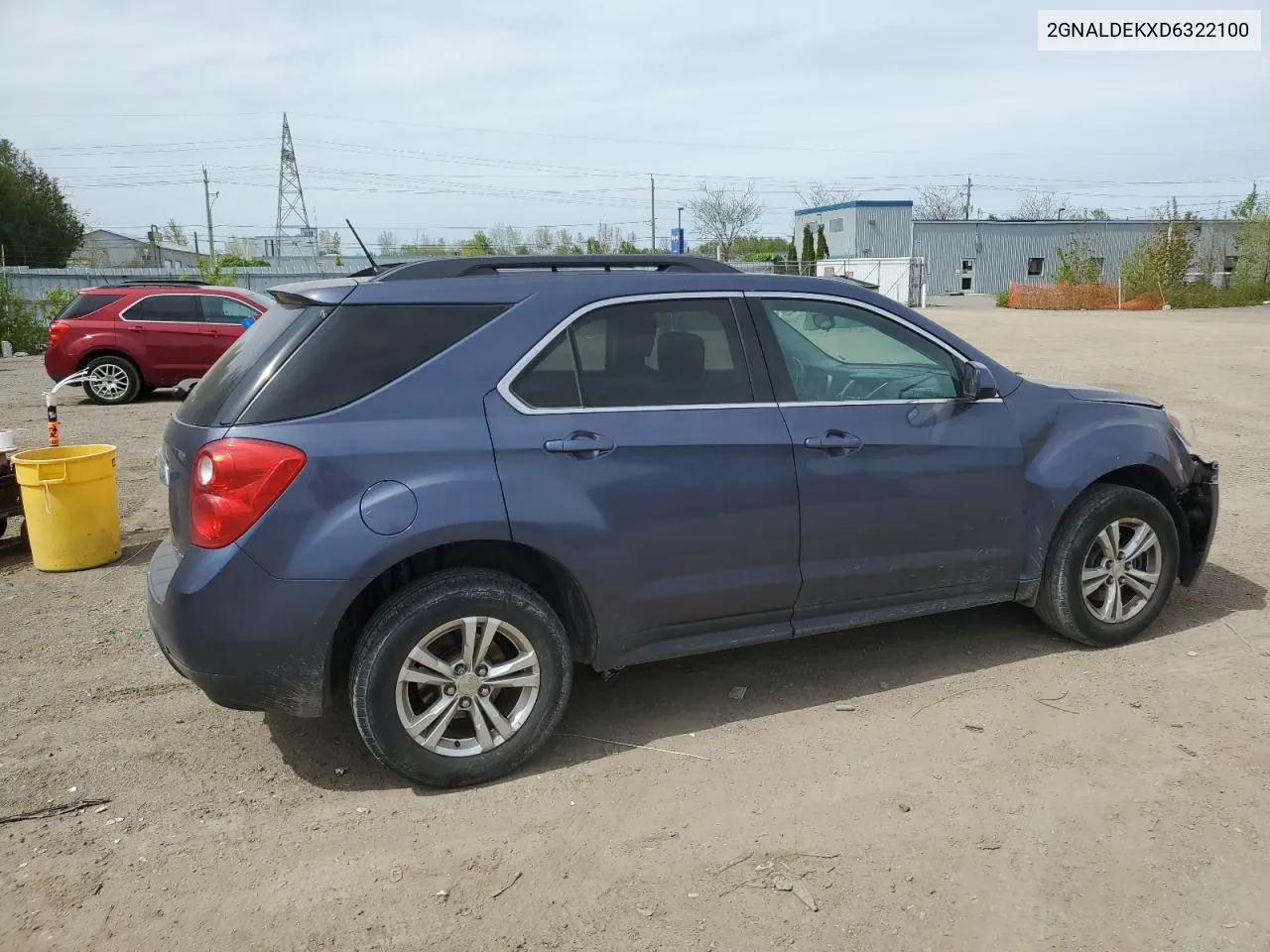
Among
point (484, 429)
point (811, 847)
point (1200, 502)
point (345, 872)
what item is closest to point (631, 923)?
point (811, 847)

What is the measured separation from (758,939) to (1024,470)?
2511 mm

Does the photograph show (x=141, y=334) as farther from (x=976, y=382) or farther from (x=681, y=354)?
(x=976, y=382)

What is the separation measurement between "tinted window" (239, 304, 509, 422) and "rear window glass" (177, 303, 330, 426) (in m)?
0.05

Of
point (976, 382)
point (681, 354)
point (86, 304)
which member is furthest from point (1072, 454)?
point (86, 304)

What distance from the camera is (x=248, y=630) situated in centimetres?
342

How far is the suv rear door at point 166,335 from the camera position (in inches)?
603

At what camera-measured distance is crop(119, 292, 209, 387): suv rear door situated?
50.3 ft

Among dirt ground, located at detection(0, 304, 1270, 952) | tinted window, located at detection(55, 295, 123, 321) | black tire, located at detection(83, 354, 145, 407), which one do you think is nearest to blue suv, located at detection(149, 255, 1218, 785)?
dirt ground, located at detection(0, 304, 1270, 952)

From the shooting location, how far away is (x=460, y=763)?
12.0 ft

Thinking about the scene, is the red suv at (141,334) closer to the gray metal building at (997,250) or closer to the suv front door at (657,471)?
the suv front door at (657,471)

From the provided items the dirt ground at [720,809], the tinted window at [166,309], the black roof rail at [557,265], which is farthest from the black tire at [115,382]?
the black roof rail at [557,265]

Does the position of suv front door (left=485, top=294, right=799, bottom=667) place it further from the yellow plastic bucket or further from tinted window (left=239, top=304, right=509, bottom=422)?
the yellow plastic bucket

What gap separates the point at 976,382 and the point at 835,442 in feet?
2.53

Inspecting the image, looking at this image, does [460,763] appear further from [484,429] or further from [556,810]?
[484,429]
